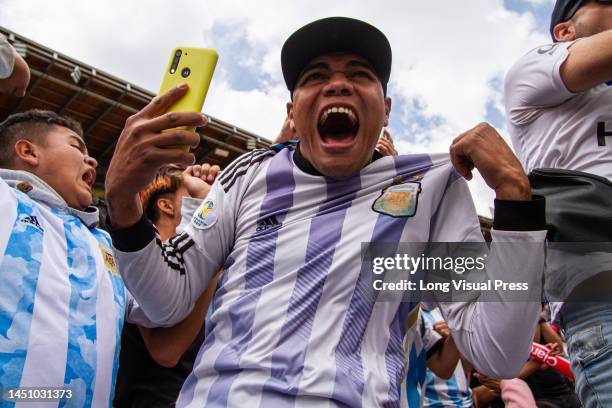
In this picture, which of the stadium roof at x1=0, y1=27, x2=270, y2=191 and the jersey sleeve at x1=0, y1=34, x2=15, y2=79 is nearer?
the jersey sleeve at x1=0, y1=34, x2=15, y2=79

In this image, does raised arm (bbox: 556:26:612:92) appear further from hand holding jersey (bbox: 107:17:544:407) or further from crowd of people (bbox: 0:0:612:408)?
hand holding jersey (bbox: 107:17:544:407)

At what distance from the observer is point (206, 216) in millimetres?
1493

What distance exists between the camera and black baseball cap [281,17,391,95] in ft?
5.32

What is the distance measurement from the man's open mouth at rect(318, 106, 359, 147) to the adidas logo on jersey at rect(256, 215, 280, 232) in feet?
1.00

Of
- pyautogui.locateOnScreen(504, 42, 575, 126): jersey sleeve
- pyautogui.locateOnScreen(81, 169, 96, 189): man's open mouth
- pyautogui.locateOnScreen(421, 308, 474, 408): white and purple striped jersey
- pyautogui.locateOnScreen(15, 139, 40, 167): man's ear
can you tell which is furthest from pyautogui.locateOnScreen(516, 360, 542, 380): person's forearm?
pyautogui.locateOnScreen(15, 139, 40, 167): man's ear

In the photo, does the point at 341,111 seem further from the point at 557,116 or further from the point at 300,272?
the point at 557,116

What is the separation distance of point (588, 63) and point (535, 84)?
0.19m

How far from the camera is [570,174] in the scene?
4.67ft

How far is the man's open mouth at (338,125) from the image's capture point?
158cm

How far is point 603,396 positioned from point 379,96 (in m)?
1.10

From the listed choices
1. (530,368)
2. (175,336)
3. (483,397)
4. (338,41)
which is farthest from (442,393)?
(338,41)

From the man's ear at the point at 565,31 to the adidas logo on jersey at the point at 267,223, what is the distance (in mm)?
1255

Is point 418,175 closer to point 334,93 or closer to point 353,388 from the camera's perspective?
point 334,93

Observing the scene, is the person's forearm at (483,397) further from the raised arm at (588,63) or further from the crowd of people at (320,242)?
the raised arm at (588,63)
